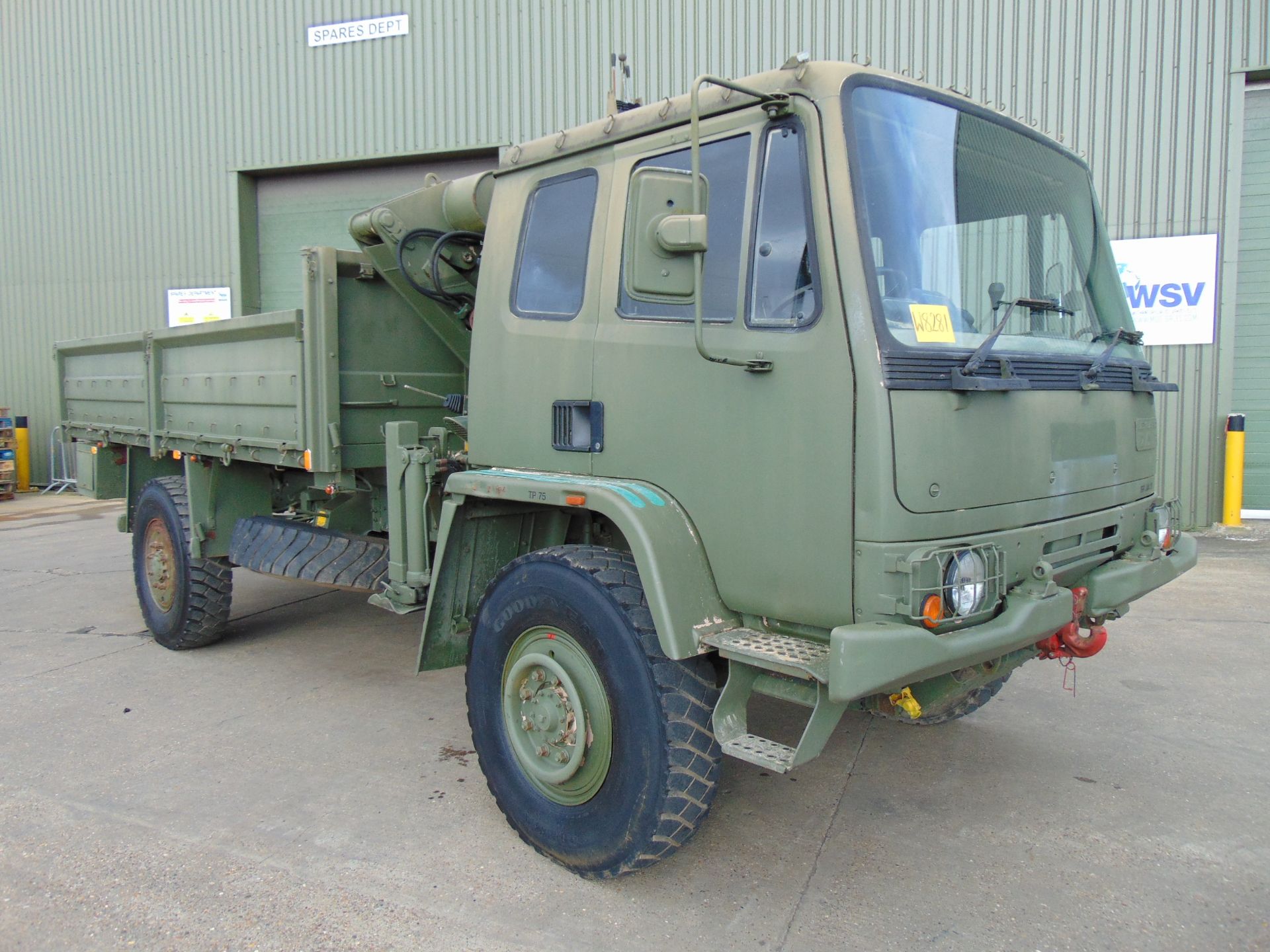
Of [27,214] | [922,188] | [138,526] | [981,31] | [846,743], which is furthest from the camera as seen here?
[27,214]

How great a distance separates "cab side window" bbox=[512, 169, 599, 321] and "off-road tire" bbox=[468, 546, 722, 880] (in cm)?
98

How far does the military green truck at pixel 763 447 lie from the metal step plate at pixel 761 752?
0.01 meters

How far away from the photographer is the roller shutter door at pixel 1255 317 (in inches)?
402

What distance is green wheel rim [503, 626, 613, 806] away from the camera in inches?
124

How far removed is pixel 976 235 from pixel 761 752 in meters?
1.83

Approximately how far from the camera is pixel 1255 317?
1036 cm

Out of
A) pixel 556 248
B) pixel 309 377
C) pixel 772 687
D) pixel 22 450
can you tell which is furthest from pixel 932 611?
pixel 22 450

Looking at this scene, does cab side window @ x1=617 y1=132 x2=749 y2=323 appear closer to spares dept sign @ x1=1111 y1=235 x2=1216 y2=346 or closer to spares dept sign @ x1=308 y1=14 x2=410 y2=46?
spares dept sign @ x1=1111 y1=235 x2=1216 y2=346

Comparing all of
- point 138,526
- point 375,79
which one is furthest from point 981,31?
point 138,526

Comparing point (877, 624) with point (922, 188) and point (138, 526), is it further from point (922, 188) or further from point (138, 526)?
point (138, 526)

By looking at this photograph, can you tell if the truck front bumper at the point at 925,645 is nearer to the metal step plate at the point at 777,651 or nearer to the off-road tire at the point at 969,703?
the metal step plate at the point at 777,651

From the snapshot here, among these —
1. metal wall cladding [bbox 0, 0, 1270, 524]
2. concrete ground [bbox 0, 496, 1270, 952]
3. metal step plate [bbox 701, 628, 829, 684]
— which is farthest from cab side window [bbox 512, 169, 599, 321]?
metal wall cladding [bbox 0, 0, 1270, 524]

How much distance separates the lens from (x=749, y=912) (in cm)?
308

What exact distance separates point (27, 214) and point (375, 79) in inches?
283
